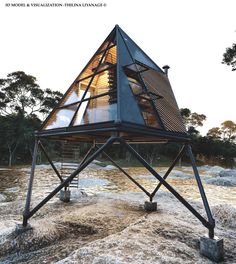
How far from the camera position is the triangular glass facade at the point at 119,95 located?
5.69 m

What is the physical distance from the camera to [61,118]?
7.45 meters

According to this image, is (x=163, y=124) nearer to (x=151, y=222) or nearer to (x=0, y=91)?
(x=151, y=222)

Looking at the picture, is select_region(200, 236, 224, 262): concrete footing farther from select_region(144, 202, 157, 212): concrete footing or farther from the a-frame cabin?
select_region(144, 202, 157, 212): concrete footing

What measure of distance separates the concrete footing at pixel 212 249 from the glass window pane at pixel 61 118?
5272 millimetres

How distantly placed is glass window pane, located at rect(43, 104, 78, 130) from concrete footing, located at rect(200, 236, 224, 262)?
17.3 feet

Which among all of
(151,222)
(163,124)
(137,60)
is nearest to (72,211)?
(151,222)

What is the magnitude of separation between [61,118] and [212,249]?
6.11m

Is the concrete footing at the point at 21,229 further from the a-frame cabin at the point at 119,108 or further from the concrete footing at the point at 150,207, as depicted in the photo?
the concrete footing at the point at 150,207

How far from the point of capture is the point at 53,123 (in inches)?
301

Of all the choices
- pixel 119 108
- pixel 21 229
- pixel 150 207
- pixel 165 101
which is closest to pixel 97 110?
pixel 119 108

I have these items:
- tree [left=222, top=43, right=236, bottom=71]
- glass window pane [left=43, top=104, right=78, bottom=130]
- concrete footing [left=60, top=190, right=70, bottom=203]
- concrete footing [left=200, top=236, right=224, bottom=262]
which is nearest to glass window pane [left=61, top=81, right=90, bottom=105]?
glass window pane [left=43, top=104, right=78, bottom=130]

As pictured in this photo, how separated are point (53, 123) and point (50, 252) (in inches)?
171

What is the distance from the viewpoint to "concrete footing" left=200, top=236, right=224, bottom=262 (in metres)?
4.80

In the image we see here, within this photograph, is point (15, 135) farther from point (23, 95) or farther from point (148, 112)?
point (148, 112)
